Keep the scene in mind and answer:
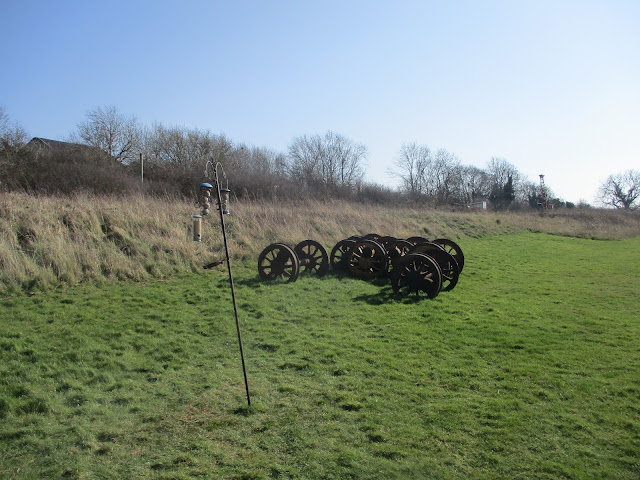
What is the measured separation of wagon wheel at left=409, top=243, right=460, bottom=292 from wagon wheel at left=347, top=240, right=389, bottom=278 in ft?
2.87

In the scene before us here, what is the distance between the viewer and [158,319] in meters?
7.65

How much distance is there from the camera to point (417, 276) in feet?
33.0

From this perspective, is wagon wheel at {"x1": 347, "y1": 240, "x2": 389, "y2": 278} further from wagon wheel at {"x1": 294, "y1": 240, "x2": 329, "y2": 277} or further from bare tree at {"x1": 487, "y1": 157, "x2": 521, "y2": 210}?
bare tree at {"x1": 487, "y1": 157, "x2": 521, "y2": 210}

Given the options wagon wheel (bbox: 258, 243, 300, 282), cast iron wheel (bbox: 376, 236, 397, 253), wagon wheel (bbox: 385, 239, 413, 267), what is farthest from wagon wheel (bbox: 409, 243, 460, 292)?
wagon wheel (bbox: 258, 243, 300, 282)

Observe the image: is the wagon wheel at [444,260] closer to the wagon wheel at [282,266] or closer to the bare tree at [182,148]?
the wagon wheel at [282,266]

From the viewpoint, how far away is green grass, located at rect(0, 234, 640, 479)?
3.74 m

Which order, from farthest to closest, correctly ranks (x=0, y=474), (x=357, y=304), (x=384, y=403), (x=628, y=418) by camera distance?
(x=357, y=304) < (x=384, y=403) < (x=628, y=418) < (x=0, y=474)

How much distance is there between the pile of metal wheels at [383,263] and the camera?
10078 millimetres

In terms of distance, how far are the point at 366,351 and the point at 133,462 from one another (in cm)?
380

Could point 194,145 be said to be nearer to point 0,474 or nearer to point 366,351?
point 366,351

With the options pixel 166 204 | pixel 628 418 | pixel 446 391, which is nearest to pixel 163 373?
pixel 446 391

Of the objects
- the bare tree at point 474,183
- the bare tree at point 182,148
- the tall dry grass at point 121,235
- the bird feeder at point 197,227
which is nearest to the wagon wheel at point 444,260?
the tall dry grass at point 121,235

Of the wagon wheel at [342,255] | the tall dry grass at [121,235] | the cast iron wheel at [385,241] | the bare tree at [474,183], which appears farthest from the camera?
the bare tree at [474,183]

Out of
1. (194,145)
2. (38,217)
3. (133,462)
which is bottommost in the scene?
(133,462)
